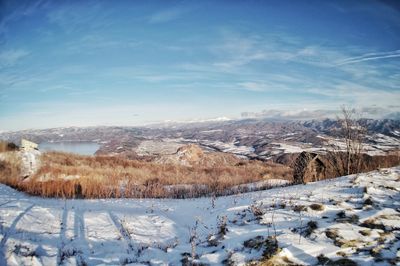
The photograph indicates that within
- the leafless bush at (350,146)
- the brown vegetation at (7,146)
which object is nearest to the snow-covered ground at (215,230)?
the leafless bush at (350,146)

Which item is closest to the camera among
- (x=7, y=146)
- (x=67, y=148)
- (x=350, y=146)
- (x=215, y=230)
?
(x=215, y=230)

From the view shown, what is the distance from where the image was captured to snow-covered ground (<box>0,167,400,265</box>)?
481 centimetres

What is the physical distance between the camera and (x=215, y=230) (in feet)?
21.7

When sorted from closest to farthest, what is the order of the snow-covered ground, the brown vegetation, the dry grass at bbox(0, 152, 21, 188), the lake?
the snow-covered ground → the dry grass at bbox(0, 152, 21, 188) → the brown vegetation → the lake

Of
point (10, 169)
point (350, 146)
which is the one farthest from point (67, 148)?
point (350, 146)

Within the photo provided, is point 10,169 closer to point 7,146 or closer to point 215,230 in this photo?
point 7,146

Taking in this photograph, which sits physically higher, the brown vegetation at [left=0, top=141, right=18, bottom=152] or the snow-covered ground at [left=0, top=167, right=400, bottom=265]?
the brown vegetation at [left=0, top=141, right=18, bottom=152]

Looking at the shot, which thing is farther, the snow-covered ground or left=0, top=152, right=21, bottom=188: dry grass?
left=0, top=152, right=21, bottom=188: dry grass

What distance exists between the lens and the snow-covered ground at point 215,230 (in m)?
4.81

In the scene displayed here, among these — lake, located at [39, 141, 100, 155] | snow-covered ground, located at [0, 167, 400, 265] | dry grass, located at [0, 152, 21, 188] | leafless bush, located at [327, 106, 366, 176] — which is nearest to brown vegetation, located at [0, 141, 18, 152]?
dry grass, located at [0, 152, 21, 188]

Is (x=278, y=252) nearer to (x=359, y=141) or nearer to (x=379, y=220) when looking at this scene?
(x=379, y=220)

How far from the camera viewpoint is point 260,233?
5684 mm

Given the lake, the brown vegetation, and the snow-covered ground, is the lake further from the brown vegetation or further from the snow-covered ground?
the snow-covered ground

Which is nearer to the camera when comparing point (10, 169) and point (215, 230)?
point (215, 230)
